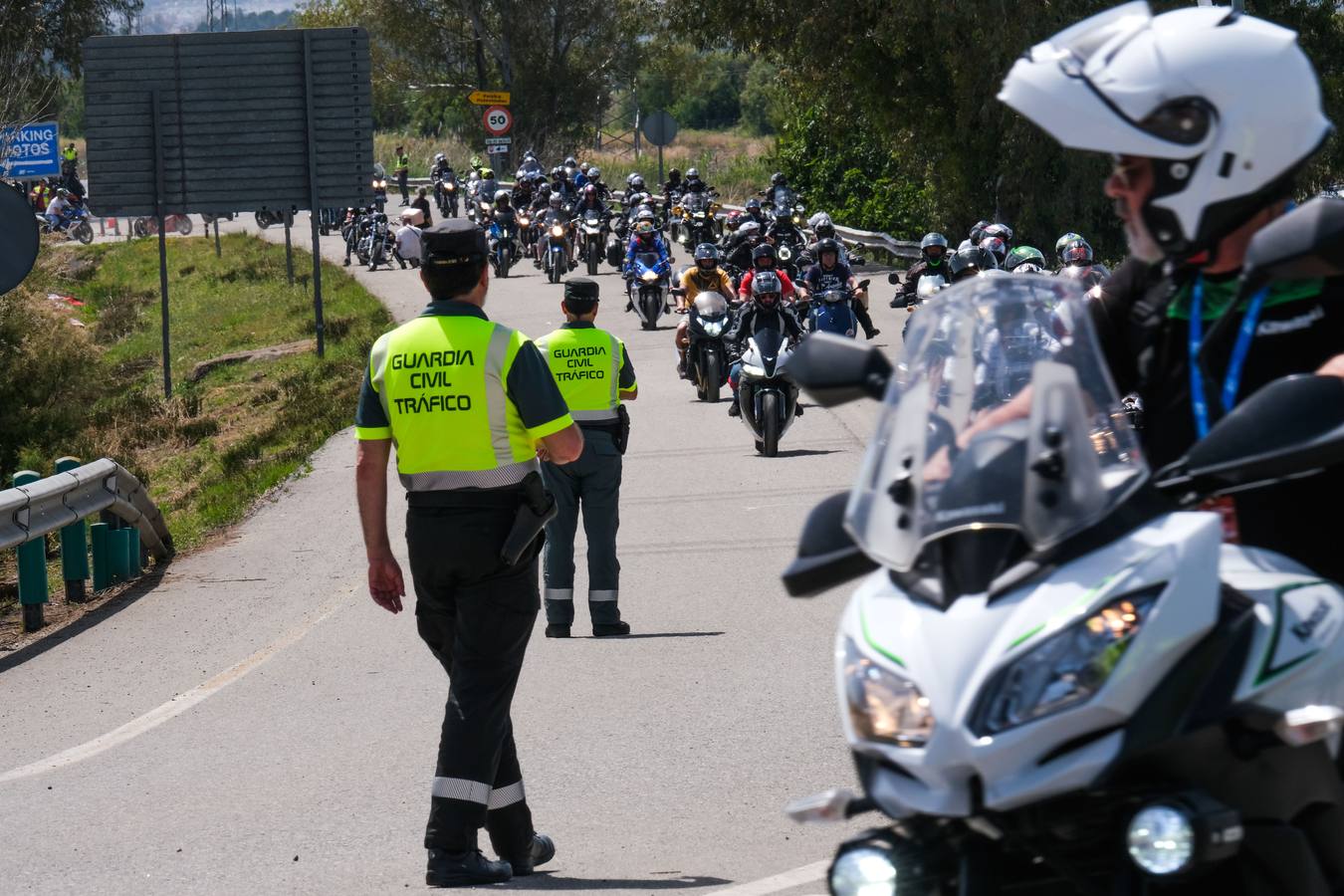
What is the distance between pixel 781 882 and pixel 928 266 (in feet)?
58.0

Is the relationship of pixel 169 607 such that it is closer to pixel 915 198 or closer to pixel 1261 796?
pixel 1261 796

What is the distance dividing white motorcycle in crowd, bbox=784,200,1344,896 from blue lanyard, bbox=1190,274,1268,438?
0.27m

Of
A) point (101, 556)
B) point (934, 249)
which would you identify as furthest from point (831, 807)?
point (934, 249)

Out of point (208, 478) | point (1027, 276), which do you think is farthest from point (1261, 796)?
point (208, 478)

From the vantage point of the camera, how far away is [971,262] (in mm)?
19094

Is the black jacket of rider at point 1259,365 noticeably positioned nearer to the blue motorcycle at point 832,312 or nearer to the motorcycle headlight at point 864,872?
the motorcycle headlight at point 864,872

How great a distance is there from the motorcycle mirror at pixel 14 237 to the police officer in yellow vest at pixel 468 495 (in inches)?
170

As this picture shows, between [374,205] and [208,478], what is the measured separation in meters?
28.0

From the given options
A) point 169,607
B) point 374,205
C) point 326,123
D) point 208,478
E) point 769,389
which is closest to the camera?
point 169,607

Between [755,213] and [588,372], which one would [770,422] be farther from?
[755,213]

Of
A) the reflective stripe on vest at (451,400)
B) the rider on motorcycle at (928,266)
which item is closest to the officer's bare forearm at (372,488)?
the reflective stripe on vest at (451,400)

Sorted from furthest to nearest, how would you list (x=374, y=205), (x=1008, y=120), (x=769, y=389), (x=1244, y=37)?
(x=374, y=205)
(x=1008, y=120)
(x=769, y=389)
(x=1244, y=37)

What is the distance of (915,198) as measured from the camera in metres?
42.2

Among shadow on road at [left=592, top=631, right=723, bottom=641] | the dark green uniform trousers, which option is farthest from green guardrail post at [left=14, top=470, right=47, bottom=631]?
shadow on road at [left=592, top=631, right=723, bottom=641]
